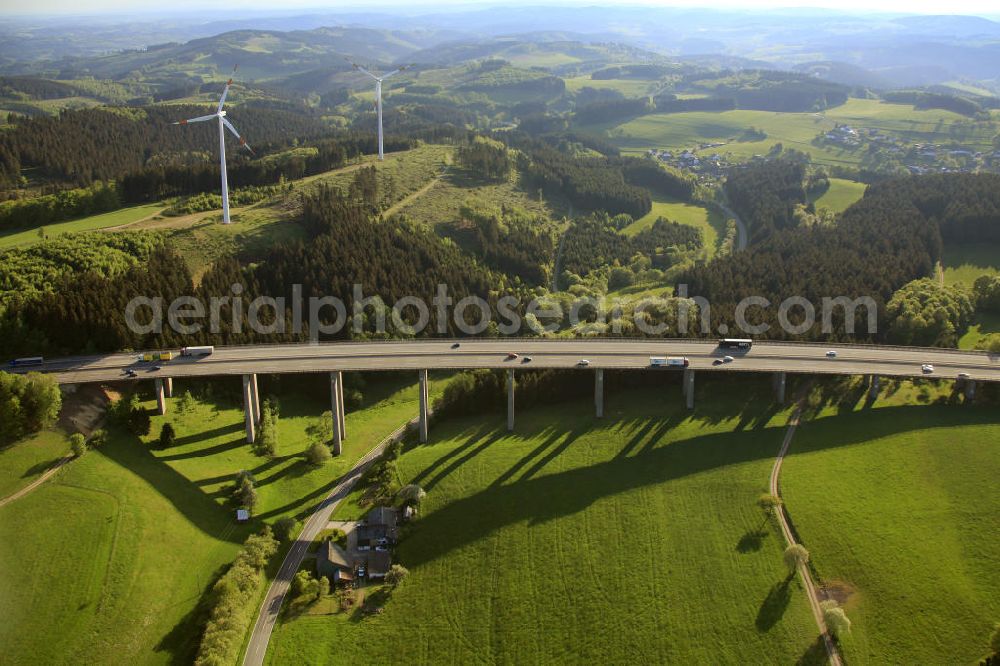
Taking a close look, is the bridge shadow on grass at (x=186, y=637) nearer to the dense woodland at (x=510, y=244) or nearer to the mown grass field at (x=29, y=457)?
the mown grass field at (x=29, y=457)

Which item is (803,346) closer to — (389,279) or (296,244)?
(389,279)

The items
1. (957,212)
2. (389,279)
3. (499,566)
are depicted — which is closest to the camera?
(499,566)

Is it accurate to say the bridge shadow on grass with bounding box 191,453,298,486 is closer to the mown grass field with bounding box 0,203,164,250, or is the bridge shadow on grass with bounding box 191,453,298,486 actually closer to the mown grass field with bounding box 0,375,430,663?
the mown grass field with bounding box 0,375,430,663

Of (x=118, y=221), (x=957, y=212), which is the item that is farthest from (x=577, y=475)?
(x=957, y=212)

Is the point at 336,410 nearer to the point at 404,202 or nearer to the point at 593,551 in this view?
the point at 593,551

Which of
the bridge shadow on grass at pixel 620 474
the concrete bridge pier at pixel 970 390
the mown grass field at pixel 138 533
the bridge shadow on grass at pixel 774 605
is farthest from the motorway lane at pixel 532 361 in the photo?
the bridge shadow on grass at pixel 774 605

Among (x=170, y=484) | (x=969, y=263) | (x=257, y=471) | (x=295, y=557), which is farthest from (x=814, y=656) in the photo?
(x=969, y=263)

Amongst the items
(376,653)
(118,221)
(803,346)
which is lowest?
(376,653)
